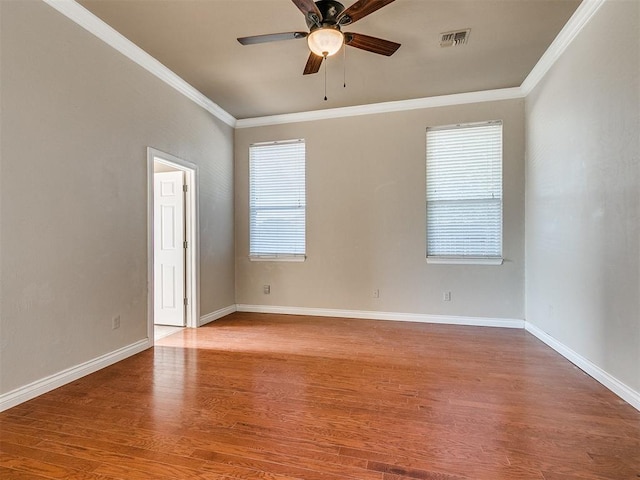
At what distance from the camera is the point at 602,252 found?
2627 millimetres

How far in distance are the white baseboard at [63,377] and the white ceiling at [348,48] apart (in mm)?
2982

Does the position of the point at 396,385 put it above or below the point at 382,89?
below

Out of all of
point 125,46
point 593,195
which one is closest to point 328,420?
point 593,195

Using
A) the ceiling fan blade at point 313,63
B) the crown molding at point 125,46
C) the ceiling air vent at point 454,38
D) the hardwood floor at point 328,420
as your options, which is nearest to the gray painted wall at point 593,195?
the hardwood floor at point 328,420

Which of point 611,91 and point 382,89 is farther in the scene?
point 382,89

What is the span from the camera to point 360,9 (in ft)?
7.50

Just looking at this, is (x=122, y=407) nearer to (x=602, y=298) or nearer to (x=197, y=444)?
(x=197, y=444)

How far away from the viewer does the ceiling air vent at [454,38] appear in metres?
3.08

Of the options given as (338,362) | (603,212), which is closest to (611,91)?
(603,212)

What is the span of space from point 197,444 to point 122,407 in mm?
788

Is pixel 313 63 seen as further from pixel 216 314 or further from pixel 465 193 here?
pixel 216 314

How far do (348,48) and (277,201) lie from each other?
8.22 ft

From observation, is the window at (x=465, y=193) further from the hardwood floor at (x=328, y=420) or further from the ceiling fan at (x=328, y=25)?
the ceiling fan at (x=328, y=25)

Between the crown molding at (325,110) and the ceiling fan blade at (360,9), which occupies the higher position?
the crown molding at (325,110)
